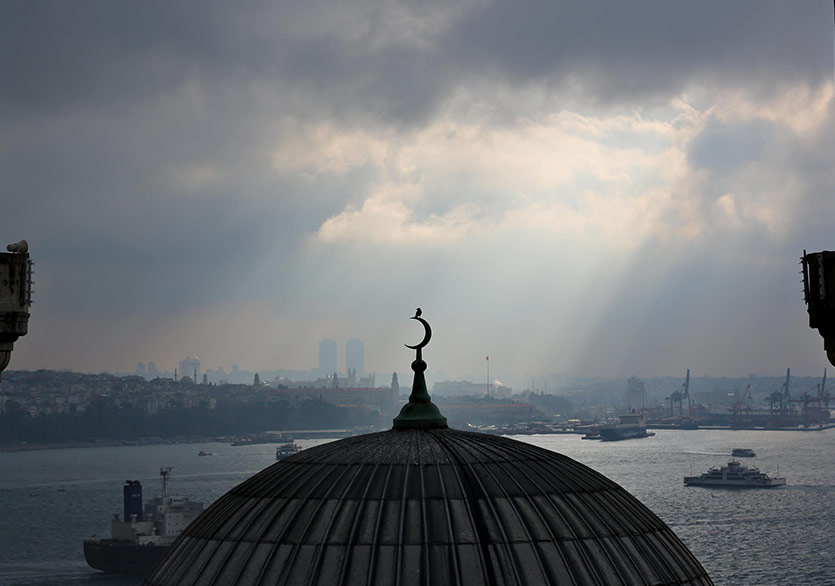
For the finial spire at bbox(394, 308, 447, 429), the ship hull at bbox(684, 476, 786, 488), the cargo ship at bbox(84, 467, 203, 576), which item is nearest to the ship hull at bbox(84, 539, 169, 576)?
the cargo ship at bbox(84, 467, 203, 576)

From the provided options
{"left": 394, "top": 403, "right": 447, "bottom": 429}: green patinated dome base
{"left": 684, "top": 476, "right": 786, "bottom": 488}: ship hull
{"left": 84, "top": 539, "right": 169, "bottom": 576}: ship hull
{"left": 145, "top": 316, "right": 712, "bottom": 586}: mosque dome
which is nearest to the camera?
{"left": 145, "top": 316, "right": 712, "bottom": 586}: mosque dome

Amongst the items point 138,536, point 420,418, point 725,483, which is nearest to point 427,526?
point 420,418

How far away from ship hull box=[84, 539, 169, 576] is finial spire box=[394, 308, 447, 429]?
222 ft

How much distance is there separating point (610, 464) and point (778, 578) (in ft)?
256

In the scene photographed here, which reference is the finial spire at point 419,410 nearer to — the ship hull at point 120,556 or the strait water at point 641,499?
the strait water at point 641,499

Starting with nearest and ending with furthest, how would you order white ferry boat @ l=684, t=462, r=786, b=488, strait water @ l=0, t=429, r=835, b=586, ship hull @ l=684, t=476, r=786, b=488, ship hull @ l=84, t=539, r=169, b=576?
strait water @ l=0, t=429, r=835, b=586, ship hull @ l=84, t=539, r=169, b=576, ship hull @ l=684, t=476, r=786, b=488, white ferry boat @ l=684, t=462, r=786, b=488

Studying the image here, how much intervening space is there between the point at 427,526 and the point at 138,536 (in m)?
75.3

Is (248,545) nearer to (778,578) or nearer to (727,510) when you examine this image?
(778,578)

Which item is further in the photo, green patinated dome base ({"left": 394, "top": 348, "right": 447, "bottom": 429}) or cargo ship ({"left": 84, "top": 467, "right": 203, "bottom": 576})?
cargo ship ({"left": 84, "top": 467, "right": 203, "bottom": 576})

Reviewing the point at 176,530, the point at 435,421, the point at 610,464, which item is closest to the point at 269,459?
the point at 610,464

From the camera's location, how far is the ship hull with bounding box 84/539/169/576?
2889 inches

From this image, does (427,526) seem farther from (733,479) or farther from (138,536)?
(733,479)

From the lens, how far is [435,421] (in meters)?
8.41

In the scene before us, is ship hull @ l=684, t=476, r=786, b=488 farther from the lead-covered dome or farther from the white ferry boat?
the lead-covered dome
